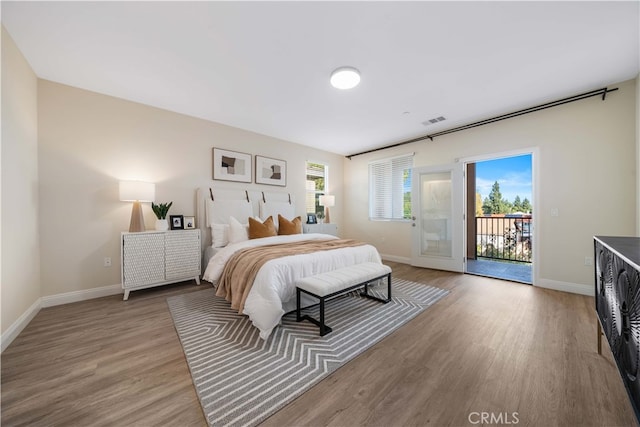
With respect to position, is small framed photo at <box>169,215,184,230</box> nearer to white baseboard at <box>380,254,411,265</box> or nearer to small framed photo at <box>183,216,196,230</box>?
small framed photo at <box>183,216,196,230</box>

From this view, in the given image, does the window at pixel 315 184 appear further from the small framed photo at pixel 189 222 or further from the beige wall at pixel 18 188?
the beige wall at pixel 18 188

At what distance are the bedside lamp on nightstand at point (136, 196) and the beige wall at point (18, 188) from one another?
0.78 metres

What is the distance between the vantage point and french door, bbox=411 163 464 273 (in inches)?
167

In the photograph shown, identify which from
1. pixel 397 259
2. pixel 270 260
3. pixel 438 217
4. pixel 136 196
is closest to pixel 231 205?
pixel 136 196

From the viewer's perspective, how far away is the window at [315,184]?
5.55 meters

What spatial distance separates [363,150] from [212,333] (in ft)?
16.0

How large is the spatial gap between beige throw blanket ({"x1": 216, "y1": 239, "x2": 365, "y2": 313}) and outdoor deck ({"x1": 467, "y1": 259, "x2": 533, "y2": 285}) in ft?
9.45

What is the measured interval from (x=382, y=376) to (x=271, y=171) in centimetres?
396

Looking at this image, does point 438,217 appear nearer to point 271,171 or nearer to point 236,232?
point 271,171

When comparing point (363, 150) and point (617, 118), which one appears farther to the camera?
point (363, 150)

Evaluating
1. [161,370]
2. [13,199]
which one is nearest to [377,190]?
[161,370]

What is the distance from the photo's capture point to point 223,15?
1.84m

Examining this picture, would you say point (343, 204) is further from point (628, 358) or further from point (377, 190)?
point (628, 358)

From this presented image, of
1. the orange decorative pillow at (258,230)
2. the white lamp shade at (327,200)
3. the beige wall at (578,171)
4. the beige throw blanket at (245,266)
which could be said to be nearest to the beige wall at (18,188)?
the beige throw blanket at (245,266)
